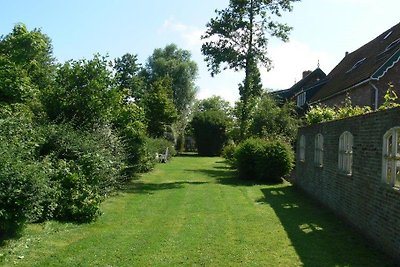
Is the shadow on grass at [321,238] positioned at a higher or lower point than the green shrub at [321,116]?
lower

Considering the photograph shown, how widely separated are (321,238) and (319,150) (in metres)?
5.98

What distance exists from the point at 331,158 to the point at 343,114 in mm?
1613

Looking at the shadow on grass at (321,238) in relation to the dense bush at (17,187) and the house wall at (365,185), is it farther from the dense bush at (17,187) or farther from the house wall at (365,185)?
the dense bush at (17,187)

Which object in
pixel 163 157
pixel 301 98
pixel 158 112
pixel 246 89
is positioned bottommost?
pixel 163 157

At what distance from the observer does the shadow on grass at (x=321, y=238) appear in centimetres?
703

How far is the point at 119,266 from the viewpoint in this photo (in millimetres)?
6641

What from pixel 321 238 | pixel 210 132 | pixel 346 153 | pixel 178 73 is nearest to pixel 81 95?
pixel 346 153

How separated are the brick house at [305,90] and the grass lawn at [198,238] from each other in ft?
82.1

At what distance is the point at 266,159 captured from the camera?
2011cm

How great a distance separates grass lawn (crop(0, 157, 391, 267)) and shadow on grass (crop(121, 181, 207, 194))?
248cm

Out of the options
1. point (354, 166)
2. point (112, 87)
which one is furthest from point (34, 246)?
point (112, 87)

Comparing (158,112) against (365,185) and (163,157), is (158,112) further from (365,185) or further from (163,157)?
(365,185)

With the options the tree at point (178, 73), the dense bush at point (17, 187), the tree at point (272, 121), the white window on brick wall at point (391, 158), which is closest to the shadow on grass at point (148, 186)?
the dense bush at point (17, 187)

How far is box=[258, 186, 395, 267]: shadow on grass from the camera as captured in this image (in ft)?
23.1
